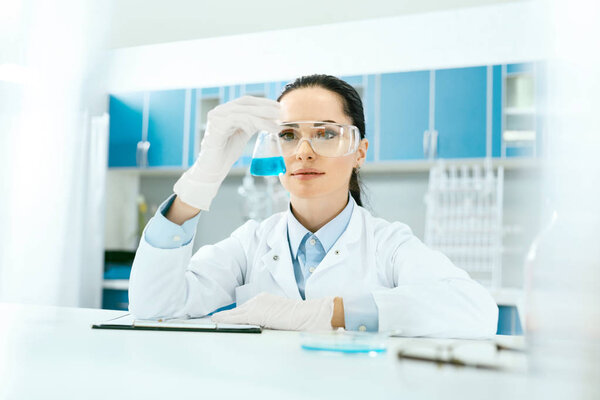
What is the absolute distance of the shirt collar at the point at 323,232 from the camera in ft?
5.11

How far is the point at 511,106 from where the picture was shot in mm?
3166

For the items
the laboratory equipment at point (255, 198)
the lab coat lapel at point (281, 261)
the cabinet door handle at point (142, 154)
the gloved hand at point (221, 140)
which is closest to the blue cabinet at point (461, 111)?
the laboratory equipment at point (255, 198)

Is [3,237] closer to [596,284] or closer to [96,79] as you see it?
[96,79]

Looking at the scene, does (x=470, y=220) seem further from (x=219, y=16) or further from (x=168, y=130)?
(x=219, y=16)

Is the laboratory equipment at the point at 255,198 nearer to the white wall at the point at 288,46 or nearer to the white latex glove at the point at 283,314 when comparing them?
the white wall at the point at 288,46

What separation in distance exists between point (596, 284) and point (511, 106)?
2.92 meters

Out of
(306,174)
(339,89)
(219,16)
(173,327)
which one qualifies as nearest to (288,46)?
(219,16)

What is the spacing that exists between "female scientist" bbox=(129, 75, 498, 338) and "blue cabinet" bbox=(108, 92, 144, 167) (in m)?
2.53

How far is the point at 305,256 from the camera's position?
1.56 meters

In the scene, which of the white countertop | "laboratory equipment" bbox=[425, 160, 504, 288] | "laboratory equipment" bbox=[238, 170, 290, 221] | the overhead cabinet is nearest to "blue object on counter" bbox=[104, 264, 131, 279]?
"laboratory equipment" bbox=[238, 170, 290, 221]

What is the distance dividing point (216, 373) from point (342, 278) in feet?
2.83

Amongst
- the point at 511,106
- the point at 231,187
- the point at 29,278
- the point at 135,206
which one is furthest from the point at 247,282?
the point at 135,206

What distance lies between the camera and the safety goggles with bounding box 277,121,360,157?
136 centimetres

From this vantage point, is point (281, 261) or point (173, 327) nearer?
point (173, 327)
